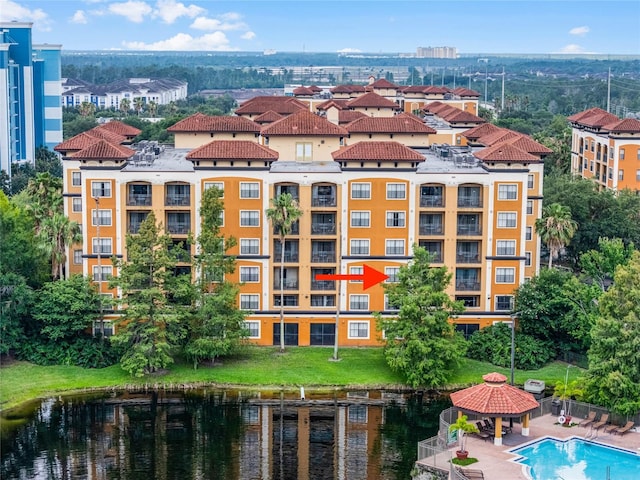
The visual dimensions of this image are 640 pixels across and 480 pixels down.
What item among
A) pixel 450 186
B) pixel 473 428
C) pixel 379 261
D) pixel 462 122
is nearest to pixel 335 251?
pixel 379 261

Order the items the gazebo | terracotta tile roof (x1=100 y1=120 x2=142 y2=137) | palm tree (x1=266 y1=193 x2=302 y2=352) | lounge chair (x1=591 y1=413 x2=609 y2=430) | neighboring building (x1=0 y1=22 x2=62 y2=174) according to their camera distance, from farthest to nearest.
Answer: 1. neighboring building (x1=0 y1=22 x2=62 y2=174)
2. terracotta tile roof (x1=100 y1=120 x2=142 y2=137)
3. palm tree (x1=266 y1=193 x2=302 y2=352)
4. lounge chair (x1=591 y1=413 x2=609 y2=430)
5. the gazebo

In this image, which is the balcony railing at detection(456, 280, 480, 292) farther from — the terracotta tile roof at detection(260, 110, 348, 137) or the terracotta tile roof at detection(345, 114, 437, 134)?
the terracotta tile roof at detection(345, 114, 437, 134)

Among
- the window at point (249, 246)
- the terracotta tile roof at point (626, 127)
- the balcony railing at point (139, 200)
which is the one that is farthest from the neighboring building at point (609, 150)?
the balcony railing at point (139, 200)

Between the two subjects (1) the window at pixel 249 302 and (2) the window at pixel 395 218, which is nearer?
(1) the window at pixel 249 302

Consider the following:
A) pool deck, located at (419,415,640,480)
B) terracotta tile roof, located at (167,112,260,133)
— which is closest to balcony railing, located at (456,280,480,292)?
pool deck, located at (419,415,640,480)

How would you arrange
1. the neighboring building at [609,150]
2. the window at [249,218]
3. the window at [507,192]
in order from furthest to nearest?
the neighboring building at [609,150] < the window at [507,192] < the window at [249,218]

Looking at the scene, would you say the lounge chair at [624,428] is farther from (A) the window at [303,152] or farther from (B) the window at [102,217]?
(B) the window at [102,217]
